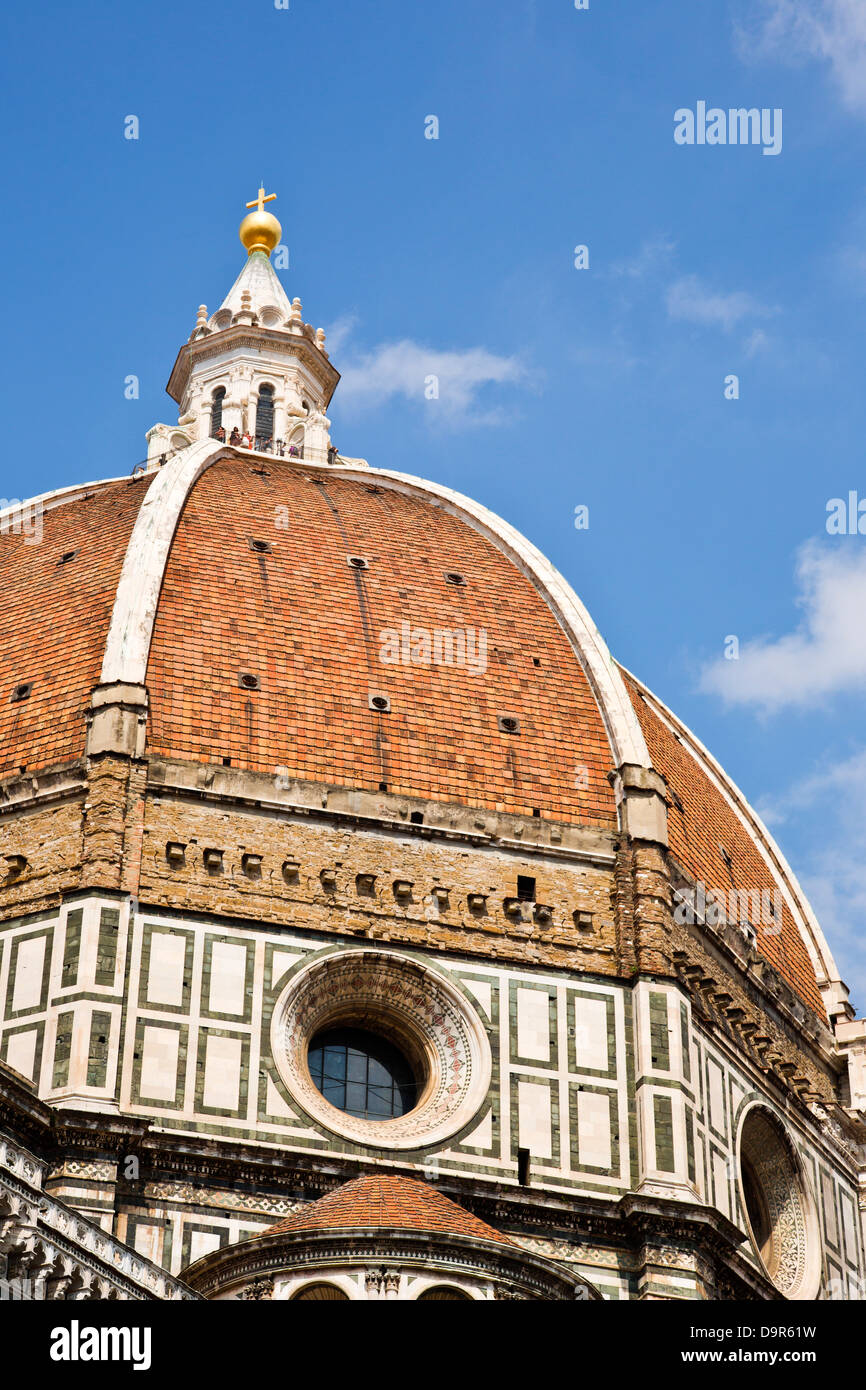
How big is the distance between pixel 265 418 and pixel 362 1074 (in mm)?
20434

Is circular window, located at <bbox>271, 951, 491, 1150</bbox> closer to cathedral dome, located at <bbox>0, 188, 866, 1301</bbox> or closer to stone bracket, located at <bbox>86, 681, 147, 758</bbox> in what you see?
cathedral dome, located at <bbox>0, 188, 866, 1301</bbox>

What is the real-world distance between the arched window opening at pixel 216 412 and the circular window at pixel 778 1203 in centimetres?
2012

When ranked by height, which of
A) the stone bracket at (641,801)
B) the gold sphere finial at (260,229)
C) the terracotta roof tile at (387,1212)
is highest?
the gold sphere finial at (260,229)

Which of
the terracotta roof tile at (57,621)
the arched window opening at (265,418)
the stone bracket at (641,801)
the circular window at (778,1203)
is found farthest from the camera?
the arched window opening at (265,418)

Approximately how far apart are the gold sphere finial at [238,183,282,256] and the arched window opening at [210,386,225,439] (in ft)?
15.7

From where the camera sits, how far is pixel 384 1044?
35812mm

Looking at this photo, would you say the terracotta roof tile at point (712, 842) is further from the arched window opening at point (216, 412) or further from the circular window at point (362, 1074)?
the arched window opening at point (216, 412)

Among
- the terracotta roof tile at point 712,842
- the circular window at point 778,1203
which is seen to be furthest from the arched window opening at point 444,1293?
the terracotta roof tile at point 712,842

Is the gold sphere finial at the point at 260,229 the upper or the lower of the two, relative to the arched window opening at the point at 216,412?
upper

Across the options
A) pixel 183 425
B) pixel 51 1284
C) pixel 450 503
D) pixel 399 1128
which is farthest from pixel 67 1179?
pixel 183 425

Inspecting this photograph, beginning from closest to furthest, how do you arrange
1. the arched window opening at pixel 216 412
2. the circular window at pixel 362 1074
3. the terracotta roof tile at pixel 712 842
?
the circular window at pixel 362 1074 → the terracotta roof tile at pixel 712 842 → the arched window opening at pixel 216 412

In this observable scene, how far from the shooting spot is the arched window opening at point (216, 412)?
2053 inches

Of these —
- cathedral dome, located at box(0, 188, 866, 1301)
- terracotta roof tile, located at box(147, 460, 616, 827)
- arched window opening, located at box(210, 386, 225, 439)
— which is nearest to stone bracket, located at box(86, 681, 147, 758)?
cathedral dome, located at box(0, 188, 866, 1301)
